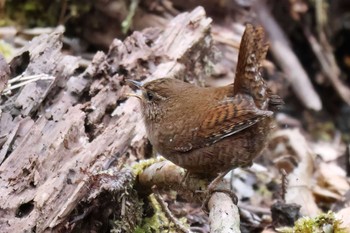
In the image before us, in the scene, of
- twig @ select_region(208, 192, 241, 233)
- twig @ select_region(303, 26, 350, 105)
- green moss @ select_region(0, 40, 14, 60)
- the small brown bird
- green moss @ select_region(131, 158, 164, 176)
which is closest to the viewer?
twig @ select_region(208, 192, 241, 233)

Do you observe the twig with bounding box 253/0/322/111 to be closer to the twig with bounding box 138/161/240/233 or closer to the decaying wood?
the decaying wood

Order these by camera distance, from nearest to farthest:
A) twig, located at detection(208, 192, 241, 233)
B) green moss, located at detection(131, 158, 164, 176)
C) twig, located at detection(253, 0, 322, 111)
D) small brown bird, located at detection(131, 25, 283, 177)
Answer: twig, located at detection(208, 192, 241, 233) → small brown bird, located at detection(131, 25, 283, 177) → green moss, located at detection(131, 158, 164, 176) → twig, located at detection(253, 0, 322, 111)

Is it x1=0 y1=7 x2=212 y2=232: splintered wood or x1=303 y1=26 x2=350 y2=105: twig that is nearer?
x1=0 y1=7 x2=212 y2=232: splintered wood

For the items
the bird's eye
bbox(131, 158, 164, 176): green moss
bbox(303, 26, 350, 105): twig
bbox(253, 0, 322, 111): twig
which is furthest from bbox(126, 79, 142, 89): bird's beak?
bbox(303, 26, 350, 105): twig

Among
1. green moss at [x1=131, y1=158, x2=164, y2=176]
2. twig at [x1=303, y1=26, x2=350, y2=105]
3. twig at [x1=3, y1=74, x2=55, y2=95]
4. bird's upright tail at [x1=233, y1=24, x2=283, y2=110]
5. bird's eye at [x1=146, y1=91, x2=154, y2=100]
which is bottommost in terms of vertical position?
twig at [x1=303, y1=26, x2=350, y2=105]

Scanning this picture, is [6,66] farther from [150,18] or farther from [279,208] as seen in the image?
[150,18]

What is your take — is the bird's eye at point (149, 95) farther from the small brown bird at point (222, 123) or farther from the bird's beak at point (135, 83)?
the small brown bird at point (222, 123)

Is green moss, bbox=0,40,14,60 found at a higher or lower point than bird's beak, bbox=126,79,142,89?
lower
